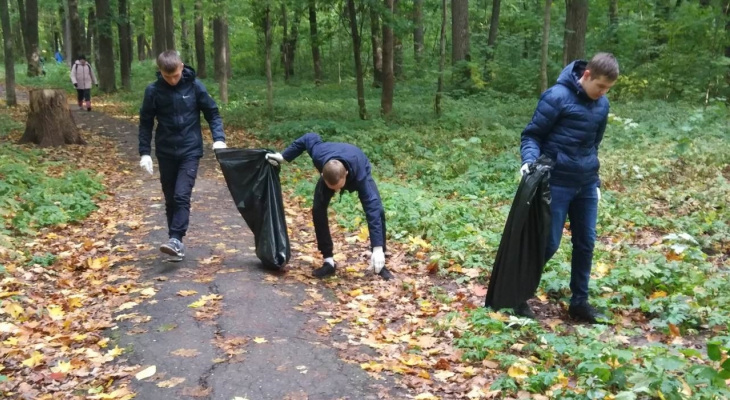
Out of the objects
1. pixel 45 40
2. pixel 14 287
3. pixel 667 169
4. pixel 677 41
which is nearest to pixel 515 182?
pixel 667 169

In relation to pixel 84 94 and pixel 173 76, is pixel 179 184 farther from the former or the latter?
pixel 84 94

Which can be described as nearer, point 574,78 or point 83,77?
point 574,78

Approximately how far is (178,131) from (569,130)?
3.61 metres

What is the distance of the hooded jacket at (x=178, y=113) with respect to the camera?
5.65 m

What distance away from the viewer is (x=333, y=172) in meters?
5.09

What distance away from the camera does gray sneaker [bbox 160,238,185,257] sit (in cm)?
563

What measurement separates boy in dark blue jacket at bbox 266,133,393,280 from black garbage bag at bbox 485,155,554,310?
48.2 inches

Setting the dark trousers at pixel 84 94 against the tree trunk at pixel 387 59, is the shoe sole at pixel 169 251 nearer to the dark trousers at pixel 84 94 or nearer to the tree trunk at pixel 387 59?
the tree trunk at pixel 387 59

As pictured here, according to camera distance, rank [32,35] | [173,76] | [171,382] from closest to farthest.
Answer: [171,382], [173,76], [32,35]

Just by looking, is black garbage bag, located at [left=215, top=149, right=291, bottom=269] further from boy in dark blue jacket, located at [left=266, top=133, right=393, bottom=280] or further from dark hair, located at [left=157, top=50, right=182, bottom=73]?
dark hair, located at [left=157, top=50, right=182, bottom=73]

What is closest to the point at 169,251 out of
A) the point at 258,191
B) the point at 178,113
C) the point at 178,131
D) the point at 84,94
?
the point at 258,191

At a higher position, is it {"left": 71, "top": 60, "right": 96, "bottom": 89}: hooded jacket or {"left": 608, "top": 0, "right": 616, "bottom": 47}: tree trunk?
{"left": 608, "top": 0, "right": 616, "bottom": 47}: tree trunk

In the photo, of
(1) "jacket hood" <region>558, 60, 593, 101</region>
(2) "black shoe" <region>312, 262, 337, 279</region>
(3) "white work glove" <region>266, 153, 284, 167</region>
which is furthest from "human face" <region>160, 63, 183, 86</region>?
(1) "jacket hood" <region>558, 60, 593, 101</region>

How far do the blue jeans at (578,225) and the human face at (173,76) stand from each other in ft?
11.5
